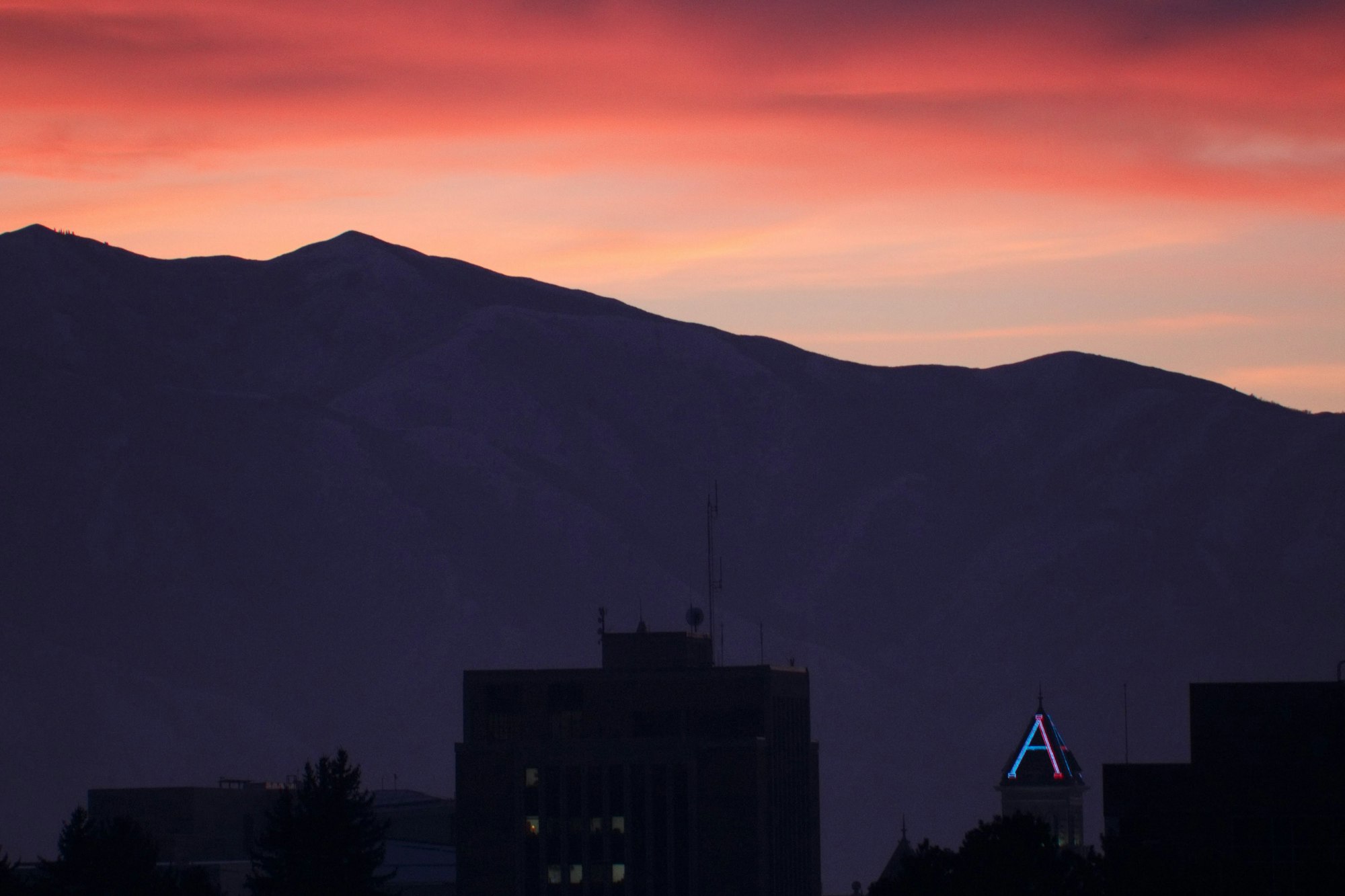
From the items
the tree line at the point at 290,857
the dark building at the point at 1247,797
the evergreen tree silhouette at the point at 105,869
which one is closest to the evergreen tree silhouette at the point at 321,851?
the tree line at the point at 290,857

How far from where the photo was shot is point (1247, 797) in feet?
379

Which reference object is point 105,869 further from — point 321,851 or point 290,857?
point 321,851

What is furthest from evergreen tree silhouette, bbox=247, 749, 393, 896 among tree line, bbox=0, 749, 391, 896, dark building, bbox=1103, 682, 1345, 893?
dark building, bbox=1103, 682, 1345, 893

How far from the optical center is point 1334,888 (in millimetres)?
103438

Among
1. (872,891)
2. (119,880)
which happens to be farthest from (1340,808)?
(119,880)

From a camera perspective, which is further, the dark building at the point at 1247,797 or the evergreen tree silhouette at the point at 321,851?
the evergreen tree silhouette at the point at 321,851

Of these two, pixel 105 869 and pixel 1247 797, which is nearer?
pixel 1247 797

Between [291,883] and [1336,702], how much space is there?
50.7 meters

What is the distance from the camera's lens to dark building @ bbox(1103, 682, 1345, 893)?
373ft

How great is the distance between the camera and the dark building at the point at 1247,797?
113562 millimetres

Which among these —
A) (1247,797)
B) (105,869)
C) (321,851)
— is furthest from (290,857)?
(1247,797)

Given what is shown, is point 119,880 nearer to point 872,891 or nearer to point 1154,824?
point 872,891

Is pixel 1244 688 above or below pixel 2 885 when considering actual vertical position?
above

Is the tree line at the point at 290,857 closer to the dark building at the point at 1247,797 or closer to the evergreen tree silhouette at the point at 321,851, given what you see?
the evergreen tree silhouette at the point at 321,851
